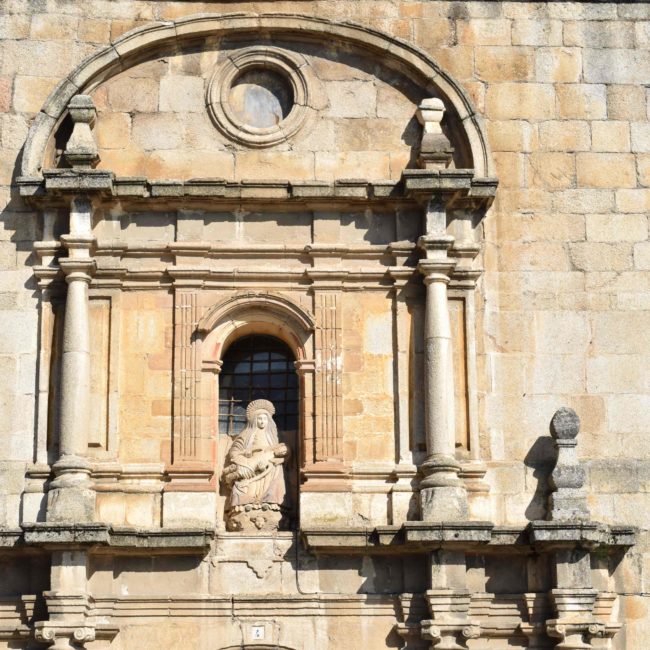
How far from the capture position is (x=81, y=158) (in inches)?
711

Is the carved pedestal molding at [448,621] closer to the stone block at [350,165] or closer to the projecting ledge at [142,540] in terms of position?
the projecting ledge at [142,540]

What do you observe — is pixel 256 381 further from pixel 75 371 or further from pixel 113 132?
pixel 113 132

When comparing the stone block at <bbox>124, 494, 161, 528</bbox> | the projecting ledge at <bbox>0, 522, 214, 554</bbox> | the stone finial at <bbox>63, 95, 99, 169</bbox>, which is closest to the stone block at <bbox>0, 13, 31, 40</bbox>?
the stone finial at <bbox>63, 95, 99, 169</bbox>

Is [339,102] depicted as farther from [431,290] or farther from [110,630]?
[110,630]

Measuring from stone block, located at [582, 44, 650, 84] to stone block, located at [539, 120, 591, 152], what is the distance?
508 mm

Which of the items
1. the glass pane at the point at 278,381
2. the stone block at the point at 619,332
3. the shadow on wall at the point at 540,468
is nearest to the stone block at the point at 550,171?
the stone block at the point at 619,332

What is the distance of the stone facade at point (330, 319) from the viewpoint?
17.2 metres

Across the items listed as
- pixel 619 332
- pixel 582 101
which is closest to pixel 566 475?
pixel 619 332

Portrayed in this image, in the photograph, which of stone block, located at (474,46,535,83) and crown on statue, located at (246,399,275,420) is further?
stone block, located at (474,46,535,83)

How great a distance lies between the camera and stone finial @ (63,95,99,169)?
18047 mm

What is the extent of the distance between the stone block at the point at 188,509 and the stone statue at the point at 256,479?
27 cm

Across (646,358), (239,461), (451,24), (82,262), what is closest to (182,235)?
(82,262)

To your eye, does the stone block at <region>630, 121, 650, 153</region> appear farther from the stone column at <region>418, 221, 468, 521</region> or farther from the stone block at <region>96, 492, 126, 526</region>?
the stone block at <region>96, 492, 126, 526</region>

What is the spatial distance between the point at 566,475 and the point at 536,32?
439 cm
